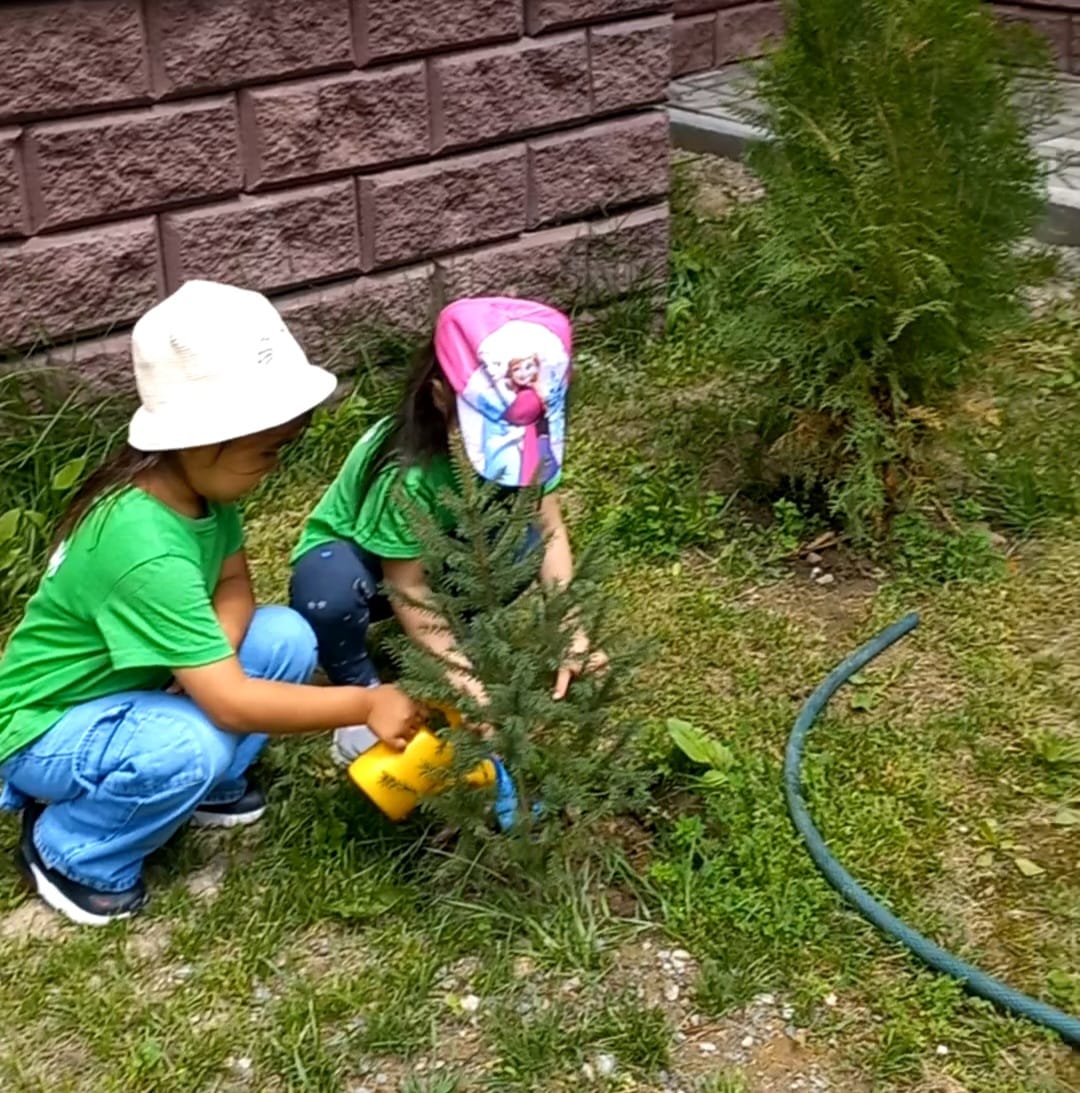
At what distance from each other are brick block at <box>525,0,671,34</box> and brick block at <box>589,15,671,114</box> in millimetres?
37

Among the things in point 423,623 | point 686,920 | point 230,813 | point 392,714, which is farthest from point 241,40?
point 686,920

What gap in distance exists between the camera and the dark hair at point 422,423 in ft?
9.40

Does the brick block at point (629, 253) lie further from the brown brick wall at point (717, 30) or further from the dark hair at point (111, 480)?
the brown brick wall at point (717, 30)

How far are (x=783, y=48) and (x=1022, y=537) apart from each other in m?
1.27

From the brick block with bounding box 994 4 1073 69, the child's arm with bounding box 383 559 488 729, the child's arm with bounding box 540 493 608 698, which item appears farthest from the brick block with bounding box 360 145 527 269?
the brick block with bounding box 994 4 1073 69

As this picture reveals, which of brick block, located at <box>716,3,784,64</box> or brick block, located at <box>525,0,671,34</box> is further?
brick block, located at <box>716,3,784,64</box>

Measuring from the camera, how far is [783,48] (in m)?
3.64

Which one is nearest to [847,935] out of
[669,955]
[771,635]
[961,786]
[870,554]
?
[669,955]

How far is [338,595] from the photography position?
2.99 m

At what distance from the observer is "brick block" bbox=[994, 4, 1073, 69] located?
7383 mm

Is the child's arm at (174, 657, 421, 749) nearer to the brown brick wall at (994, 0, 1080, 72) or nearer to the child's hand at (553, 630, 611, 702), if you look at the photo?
the child's hand at (553, 630, 611, 702)

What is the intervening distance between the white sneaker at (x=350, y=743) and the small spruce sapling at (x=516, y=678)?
0.33m

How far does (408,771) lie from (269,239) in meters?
1.99

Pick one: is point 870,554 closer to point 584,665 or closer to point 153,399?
point 584,665
